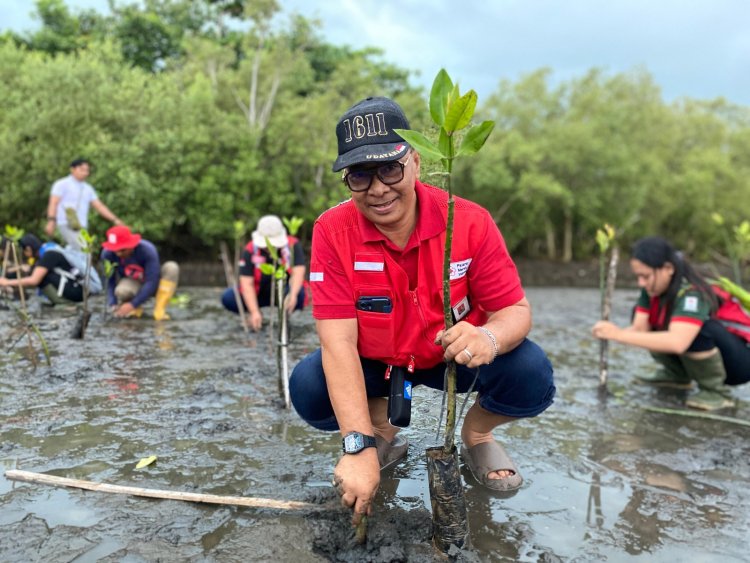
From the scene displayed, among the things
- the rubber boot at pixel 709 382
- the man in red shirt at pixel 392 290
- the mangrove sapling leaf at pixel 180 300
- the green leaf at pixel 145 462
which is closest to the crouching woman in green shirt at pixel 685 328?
the rubber boot at pixel 709 382

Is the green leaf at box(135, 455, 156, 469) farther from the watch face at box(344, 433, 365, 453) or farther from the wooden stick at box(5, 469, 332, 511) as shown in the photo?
the watch face at box(344, 433, 365, 453)

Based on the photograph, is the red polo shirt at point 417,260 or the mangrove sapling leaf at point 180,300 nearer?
the red polo shirt at point 417,260

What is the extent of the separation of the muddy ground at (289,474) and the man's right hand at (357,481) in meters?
0.18

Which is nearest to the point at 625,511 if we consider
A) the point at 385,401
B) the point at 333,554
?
the point at 385,401

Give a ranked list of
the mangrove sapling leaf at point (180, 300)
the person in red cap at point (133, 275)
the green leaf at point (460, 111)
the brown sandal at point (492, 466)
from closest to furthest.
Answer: the green leaf at point (460, 111), the brown sandal at point (492, 466), the person in red cap at point (133, 275), the mangrove sapling leaf at point (180, 300)

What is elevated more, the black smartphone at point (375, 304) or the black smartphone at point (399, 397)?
the black smartphone at point (375, 304)

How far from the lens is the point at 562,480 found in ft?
10.1

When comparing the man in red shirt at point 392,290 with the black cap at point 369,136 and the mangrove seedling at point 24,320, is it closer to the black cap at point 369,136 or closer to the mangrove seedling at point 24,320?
the black cap at point 369,136

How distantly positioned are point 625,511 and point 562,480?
355mm

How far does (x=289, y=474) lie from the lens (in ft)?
9.54

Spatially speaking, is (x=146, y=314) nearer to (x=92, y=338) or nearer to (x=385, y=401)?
(x=92, y=338)

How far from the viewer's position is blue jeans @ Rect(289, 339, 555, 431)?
2.58m

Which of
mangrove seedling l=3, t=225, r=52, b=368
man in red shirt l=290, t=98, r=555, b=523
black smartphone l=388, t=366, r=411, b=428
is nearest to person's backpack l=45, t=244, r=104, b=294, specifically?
mangrove seedling l=3, t=225, r=52, b=368

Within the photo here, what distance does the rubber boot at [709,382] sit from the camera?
4.56 m
